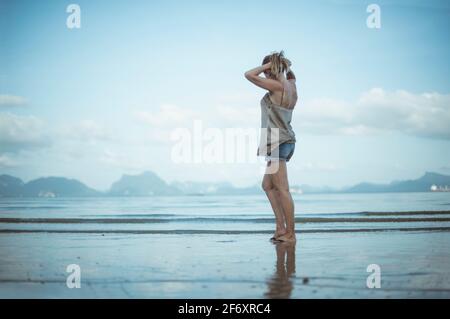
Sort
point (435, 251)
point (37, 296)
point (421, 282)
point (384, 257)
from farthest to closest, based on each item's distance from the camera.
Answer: point (435, 251)
point (384, 257)
point (421, 282)
point (37, 296)

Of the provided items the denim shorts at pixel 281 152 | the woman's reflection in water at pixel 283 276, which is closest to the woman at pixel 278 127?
the denim shorts at pixel 281 152

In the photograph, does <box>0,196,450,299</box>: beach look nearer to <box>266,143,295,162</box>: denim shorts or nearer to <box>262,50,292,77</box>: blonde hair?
<box>266,143,295,162</box>: denim shorts

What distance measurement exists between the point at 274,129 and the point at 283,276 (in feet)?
6.93

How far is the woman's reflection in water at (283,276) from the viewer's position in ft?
8.27

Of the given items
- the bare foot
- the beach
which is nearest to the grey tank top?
the bare foot

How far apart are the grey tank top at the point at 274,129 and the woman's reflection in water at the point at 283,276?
3.15 ft

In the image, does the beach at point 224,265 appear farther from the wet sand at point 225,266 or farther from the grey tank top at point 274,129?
the grey tank top at point 274,129

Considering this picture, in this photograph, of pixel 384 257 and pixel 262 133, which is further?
pixel 262 133

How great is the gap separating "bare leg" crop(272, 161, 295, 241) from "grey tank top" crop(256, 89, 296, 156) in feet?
0.62

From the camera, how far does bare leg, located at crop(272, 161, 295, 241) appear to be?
15.9 ft
